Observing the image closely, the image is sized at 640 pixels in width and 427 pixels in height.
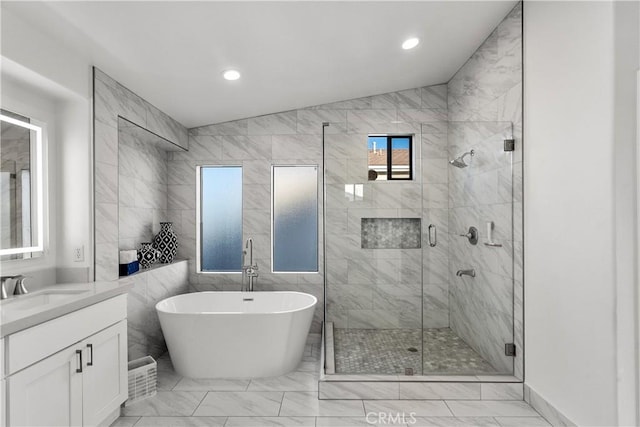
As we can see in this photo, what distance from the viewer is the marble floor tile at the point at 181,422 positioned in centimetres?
235

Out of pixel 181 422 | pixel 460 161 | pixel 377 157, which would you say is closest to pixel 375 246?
pixel 377 157

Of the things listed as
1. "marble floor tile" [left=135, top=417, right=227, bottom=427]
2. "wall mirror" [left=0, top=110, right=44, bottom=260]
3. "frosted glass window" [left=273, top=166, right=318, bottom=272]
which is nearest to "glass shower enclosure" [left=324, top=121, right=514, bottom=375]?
"marble floor tile" [left=135, top=417, right=227, bottom=427]

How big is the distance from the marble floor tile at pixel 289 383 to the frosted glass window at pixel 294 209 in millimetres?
1509

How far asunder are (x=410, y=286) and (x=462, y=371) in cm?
75

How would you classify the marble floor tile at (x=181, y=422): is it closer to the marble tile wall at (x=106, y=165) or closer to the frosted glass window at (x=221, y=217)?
the marble tile wall at (x=106, y=165)

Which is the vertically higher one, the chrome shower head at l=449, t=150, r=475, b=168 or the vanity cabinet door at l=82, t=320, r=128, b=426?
the chrome shower head at l=449, t=150, r=475, b=168

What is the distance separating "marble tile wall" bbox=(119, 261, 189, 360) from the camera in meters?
3.08

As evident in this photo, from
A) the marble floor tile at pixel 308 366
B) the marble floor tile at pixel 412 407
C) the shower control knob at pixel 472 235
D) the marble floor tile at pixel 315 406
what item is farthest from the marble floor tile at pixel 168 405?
the shower control knob at pixel 472 235

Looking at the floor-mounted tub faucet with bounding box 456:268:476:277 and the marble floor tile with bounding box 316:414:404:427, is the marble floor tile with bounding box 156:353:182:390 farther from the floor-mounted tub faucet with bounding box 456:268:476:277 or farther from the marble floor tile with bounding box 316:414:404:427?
the floor-mounted tub faucet with bounding box 456:268:476:277

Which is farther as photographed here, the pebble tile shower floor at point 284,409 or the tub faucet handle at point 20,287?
the pebble tile shower floor at point 284,409

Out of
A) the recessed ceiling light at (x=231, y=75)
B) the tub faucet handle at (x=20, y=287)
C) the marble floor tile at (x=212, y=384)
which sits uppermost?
the recessed ceiling light at (x=231, y=75)

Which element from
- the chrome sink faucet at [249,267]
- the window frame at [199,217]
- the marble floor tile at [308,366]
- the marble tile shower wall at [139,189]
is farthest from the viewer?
the window frame at [199,217]

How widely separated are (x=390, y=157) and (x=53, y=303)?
2477mm

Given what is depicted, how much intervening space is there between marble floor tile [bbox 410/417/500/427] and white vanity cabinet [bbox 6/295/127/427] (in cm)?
199
